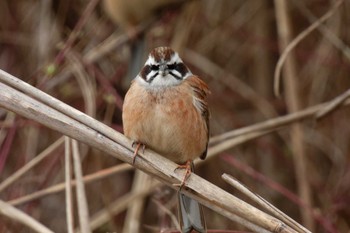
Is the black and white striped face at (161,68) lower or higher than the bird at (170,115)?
higher

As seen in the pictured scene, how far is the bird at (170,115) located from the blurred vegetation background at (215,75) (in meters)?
0.85

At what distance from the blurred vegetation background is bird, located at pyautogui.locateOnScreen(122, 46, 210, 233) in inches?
33.5

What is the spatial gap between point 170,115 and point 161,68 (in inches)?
8.6

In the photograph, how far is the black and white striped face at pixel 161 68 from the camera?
288 cm

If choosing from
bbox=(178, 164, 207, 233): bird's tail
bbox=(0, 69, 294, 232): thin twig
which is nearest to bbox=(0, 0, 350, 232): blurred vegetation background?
bbox=(178, 164, 207, 233): bird's tail

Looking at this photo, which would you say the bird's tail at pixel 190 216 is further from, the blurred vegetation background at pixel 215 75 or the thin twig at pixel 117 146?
the blurred vegetation background at pixel 215 75

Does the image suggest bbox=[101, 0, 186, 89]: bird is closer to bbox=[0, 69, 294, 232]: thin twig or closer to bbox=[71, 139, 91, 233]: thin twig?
bbox=[71, 139, 91, 233]: thin twig

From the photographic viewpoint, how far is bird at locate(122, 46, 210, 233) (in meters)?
2.78

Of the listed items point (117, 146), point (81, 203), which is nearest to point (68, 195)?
point (81, 203)

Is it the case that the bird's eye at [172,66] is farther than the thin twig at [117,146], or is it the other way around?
the bird's eye at [172,66]

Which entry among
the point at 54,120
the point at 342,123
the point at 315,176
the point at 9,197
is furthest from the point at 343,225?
the point at 54,120

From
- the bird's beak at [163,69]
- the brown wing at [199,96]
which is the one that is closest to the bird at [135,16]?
the brown wing at [199,96]

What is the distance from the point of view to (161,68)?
9.47 ft

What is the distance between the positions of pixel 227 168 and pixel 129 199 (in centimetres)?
104
